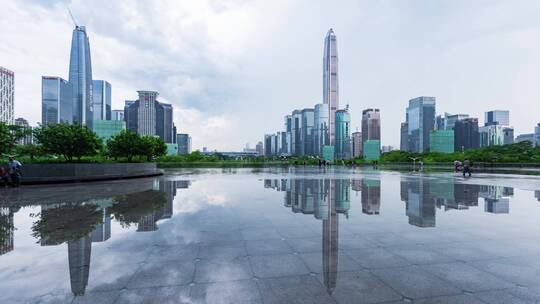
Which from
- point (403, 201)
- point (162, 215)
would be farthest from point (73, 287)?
point (403, 201)

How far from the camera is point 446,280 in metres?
4.21

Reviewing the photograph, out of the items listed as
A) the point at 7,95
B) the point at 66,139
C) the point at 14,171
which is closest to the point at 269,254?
the point at 14,171

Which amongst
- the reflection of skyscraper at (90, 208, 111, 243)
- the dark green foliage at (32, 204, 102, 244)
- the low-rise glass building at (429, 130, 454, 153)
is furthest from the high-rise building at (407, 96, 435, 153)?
the reflection of skyscraper at (90, 208, 111, 243)

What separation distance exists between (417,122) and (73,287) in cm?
19531

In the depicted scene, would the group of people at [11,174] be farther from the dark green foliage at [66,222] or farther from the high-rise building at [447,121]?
the high-rise building at [447,121]

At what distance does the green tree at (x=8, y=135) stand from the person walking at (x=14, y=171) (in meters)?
1.80

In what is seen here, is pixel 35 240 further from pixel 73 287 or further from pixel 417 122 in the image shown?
pixel 417 122

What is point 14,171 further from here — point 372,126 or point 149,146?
point 372,126

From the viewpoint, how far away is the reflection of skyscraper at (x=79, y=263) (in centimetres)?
403

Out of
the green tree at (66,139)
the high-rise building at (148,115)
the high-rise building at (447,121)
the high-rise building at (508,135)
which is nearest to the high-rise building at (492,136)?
the high-rise building at (508,135)

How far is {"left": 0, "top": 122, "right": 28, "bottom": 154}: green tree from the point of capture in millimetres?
16391

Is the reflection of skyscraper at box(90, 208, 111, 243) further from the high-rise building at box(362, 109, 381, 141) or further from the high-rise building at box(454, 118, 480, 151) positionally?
the high-rise building at box(362, 109, 381, 141)

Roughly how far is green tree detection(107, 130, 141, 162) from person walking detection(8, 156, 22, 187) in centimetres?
1049

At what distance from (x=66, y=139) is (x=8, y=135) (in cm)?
290
